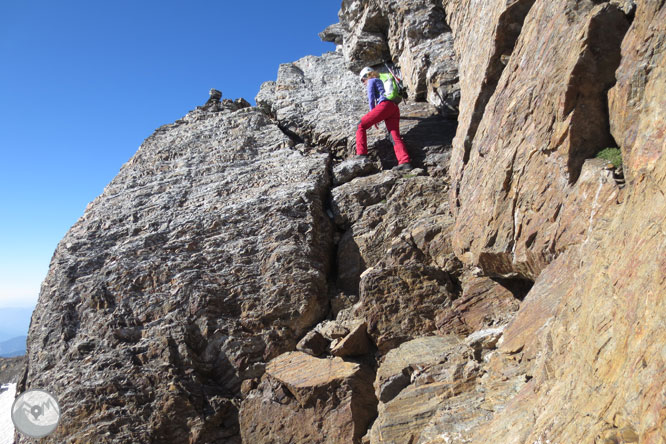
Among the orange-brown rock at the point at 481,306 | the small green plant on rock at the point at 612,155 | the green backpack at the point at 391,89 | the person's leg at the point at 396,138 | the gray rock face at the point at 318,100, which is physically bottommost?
the orange-brown rock at the point at 481,306

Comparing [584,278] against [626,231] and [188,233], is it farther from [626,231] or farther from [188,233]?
[188,233]

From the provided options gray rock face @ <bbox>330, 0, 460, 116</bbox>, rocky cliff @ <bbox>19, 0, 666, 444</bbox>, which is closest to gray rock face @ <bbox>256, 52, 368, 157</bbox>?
rocky cliff @ <bbox>19, 0, 666, 444</bbox>

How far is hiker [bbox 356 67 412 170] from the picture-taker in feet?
45.3

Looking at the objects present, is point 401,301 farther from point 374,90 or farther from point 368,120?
point 374,90

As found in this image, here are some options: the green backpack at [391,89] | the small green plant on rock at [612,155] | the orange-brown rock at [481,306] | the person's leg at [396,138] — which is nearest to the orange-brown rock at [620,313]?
the small green plant on rock at [612,155]

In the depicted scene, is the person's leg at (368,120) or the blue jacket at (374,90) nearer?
the person's leg at (368,120)

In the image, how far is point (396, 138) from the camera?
14.0 meters

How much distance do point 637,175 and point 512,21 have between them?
573cm

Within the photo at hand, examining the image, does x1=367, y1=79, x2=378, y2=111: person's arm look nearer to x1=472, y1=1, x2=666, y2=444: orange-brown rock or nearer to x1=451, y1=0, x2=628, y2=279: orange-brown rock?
x1=451, y1=0, x2=628, y2=279: orange-brown rock

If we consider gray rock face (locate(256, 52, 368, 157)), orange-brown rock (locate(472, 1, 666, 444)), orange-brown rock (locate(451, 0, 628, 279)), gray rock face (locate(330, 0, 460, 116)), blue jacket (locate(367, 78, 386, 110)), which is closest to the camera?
orange-brown rock (locate(472, 1, 666, 444))

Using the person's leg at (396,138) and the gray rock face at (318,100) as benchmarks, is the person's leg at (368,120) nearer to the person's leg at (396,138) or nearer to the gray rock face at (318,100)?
the person's leg at (396,138)

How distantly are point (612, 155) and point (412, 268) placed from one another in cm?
499

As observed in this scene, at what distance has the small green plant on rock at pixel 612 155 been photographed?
6340mm

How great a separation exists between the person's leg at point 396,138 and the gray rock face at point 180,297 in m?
2.68
